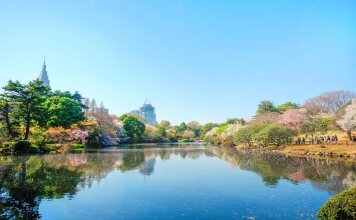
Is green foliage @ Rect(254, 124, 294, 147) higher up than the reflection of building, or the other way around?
green foliage @ Rect(254, 124, 294, 147)

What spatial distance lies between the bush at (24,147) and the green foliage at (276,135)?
124ft

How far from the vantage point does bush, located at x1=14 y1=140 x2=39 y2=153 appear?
39.2 metres

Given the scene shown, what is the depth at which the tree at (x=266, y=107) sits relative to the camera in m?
97.6

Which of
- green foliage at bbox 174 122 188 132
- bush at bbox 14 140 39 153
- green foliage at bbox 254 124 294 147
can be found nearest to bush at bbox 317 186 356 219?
bush at bbox 14 140 39 153

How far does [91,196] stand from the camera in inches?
630

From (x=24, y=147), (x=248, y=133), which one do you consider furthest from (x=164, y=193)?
(x=248, y=133)

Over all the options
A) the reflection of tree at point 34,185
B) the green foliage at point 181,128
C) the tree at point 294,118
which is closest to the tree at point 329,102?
the tree at point 294,118

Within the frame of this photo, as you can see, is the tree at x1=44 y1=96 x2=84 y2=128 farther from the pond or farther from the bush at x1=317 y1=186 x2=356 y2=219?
the bush at x1=317 y1=186 x2=356 y2=219

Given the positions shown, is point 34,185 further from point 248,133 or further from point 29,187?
point 248,133

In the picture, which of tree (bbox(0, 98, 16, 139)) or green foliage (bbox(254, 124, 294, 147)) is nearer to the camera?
tree (bbox(0, 98, 16, 139))

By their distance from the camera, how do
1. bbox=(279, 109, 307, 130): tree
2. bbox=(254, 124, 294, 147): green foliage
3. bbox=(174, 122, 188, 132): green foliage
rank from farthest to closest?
bbox=(174, 122, 188, 132): green foliage < bbox=(279, 109, 307, 130): tree < bbox=(254, 124, 294, 147): green foliage

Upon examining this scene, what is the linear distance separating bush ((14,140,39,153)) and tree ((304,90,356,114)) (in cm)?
6337

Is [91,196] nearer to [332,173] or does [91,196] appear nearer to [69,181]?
[69,181]

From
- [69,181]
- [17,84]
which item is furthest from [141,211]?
[17,84]
